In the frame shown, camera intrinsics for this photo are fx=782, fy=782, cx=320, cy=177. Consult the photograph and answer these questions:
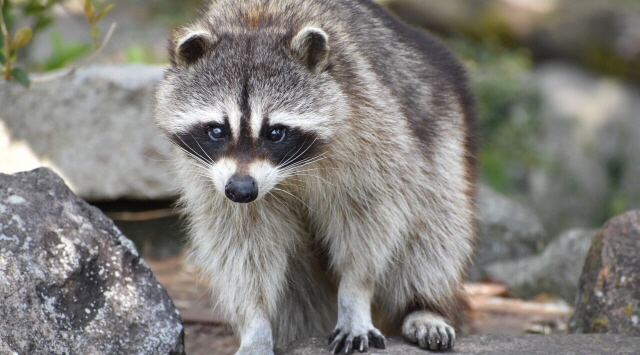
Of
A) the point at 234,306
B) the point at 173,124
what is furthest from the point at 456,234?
the point at 173,124

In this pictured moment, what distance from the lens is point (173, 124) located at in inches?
130

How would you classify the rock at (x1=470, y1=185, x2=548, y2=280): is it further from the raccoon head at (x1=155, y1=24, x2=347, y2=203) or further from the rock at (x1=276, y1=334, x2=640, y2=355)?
the raccoon head at (x1=155, y1=24, x2=347, y2=203)

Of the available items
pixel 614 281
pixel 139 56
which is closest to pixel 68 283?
pixel 614 281

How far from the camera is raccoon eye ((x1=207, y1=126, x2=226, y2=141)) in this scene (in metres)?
3.11

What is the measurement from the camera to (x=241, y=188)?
2.94m

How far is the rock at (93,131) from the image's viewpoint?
545 cm

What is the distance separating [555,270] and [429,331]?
2317mm

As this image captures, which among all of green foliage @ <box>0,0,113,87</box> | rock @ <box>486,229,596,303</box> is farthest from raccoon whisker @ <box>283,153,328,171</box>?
rock @ <box>486,229,596,303</box>

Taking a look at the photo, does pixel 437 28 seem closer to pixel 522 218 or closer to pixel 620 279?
pixel 522 218

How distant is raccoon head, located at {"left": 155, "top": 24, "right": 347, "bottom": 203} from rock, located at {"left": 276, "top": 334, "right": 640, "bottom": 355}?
0.81m

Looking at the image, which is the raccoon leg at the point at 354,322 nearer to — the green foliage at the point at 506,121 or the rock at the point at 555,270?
the rock at the point at 555,270

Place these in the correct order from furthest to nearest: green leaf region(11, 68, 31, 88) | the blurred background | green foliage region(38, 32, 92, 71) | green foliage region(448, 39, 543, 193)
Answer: green foliage region(448, 39, 543, 193), the blurred background, green foliage region(38, 32, 92, 71), green leaf region(11, 68, 31, 88)

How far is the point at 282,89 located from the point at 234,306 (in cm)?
109

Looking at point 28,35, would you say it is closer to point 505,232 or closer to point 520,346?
point 520,346
